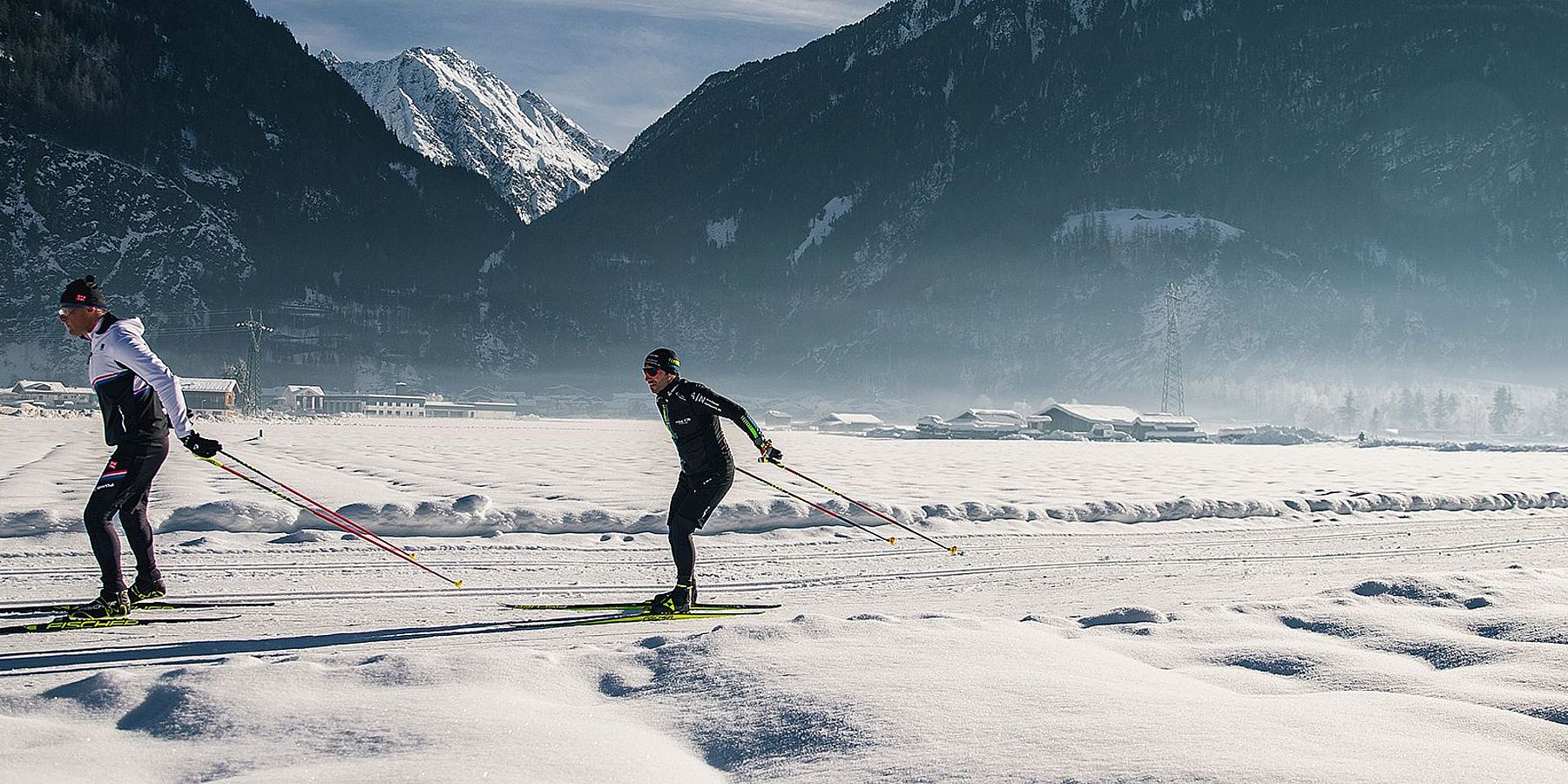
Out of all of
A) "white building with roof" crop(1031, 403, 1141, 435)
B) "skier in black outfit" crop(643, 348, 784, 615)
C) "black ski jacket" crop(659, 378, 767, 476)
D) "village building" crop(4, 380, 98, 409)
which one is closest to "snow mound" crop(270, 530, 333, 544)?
"skier in black outfit" crop(643, 348, 784, 615)

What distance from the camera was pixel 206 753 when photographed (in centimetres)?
388

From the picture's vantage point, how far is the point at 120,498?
7.24 m

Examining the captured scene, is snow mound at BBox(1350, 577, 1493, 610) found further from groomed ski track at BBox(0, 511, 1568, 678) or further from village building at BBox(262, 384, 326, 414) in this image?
village building at BBox(262, 384, 326, 414)

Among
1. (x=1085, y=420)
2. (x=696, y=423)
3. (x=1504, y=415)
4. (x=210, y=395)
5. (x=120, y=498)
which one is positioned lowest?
(x=120, y=498)

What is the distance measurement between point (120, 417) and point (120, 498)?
565 millimetres

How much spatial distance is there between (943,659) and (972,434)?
81.5 m

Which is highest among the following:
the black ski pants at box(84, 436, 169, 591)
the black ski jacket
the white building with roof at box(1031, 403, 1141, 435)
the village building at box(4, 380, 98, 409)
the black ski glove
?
the white building with roof at box(1031, 403, 1141, 435)

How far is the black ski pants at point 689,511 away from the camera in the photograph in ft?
26.7

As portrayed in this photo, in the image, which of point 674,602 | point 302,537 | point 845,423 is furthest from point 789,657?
point 845,423

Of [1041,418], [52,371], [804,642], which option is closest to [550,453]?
[804,642]

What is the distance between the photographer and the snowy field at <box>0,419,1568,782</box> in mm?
3756

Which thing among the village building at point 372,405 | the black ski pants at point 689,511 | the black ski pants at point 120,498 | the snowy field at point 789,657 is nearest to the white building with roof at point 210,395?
the village building at point 372,405

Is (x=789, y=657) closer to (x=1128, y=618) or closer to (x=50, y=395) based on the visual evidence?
(x=1128, y=618)

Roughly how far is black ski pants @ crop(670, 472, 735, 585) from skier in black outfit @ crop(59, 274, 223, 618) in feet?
10.8
